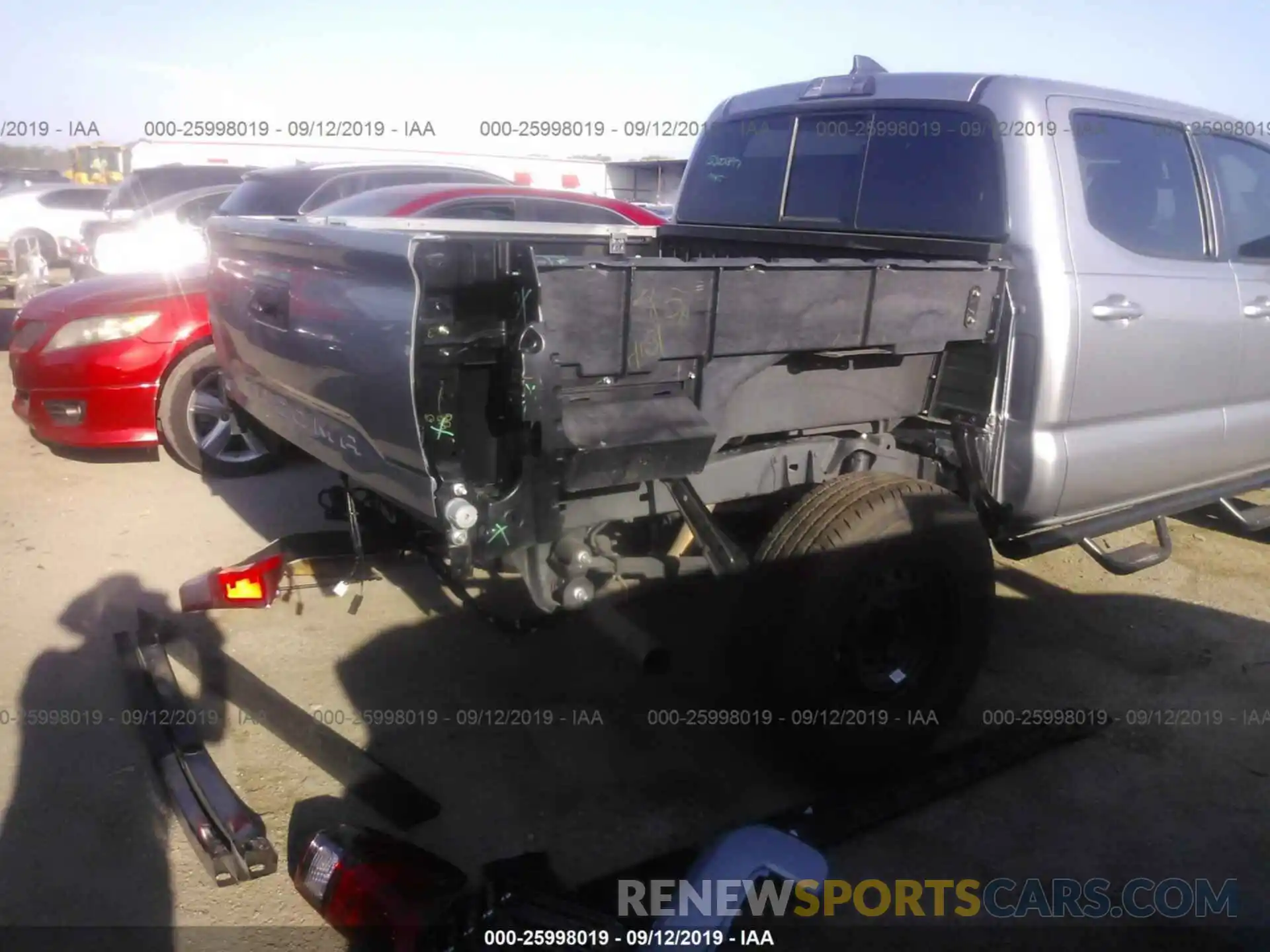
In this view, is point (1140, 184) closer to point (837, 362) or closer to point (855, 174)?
point (855, 174)

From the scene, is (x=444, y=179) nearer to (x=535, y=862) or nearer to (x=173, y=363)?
(x=173, y=363)

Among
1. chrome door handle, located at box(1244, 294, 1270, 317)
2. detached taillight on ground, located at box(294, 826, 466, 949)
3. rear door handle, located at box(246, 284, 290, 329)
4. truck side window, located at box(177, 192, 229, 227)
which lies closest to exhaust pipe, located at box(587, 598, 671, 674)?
detached taillight on ground, located at box(294, 826, 466, 949)

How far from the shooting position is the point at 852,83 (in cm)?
→ 379

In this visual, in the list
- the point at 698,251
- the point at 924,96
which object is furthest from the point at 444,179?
the point at 924,96

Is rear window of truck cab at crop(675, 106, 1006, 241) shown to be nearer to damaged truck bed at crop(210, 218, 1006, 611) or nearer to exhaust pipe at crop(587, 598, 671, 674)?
damaged truck bed at crop(210, 218, 1006, 611)

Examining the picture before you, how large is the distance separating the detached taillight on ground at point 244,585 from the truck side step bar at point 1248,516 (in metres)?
4.02

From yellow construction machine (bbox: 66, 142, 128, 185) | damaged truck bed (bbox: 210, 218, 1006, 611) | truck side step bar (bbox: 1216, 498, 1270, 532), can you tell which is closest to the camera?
damaged truck bed (bbox: 210, 218, 1006, 611)

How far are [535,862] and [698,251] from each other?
9.07 ft

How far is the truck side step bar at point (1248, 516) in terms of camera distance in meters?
4.58

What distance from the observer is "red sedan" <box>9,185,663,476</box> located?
5.21 metres

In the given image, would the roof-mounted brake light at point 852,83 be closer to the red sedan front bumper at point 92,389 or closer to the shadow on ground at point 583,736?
the shadow on ground at point 583,736

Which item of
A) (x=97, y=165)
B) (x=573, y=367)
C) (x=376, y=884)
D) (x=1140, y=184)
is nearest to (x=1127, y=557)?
(x=1140, y=184)

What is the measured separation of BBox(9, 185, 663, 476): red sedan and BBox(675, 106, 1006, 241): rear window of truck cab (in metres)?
2.74

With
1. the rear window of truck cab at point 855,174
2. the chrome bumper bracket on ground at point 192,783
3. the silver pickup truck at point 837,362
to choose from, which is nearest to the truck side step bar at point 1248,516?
the silver pickup truck at point 837,362
